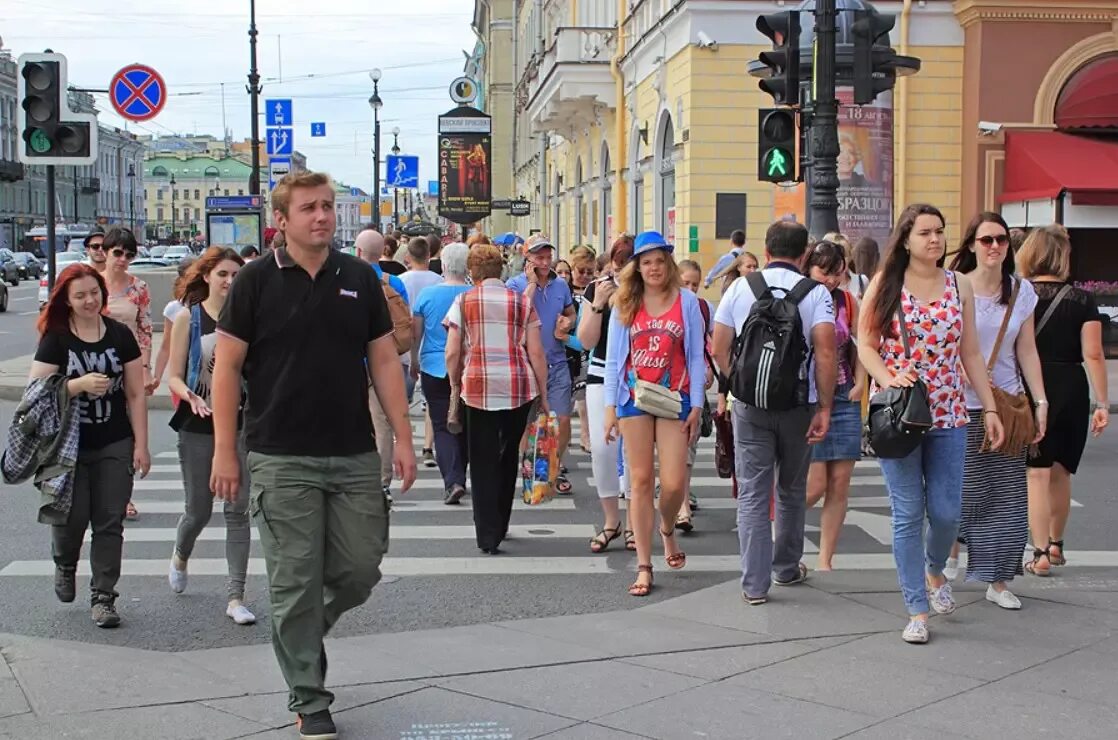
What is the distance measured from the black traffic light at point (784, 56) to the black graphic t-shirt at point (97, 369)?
7640 mm

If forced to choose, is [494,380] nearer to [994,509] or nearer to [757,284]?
[757,284]

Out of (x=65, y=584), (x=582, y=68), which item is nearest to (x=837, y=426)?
(x=65, y=584)

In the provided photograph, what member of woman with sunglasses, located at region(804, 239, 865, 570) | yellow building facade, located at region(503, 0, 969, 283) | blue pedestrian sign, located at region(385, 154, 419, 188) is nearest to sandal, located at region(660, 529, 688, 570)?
woman with sunglasses, located at region(804, 239, 865, 570)

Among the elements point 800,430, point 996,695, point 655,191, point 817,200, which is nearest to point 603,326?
point 800,430

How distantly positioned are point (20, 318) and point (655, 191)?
19.0 meters

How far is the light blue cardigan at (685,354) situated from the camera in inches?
291

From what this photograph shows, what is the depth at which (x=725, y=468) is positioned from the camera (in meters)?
8.48

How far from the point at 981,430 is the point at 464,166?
30270mm

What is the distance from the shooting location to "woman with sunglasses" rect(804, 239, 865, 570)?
7.80m

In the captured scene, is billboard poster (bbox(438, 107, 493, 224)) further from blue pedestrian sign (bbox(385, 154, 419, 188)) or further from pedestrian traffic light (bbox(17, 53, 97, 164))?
pedestrian traffic light (bbox(17, 53, 97, 164))

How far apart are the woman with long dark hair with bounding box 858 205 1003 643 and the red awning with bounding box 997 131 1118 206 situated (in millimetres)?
15152

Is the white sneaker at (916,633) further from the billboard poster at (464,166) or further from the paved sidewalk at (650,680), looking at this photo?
the billboard poster at (464,166)

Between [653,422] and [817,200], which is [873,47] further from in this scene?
[653,422]

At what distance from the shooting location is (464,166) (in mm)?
36281
